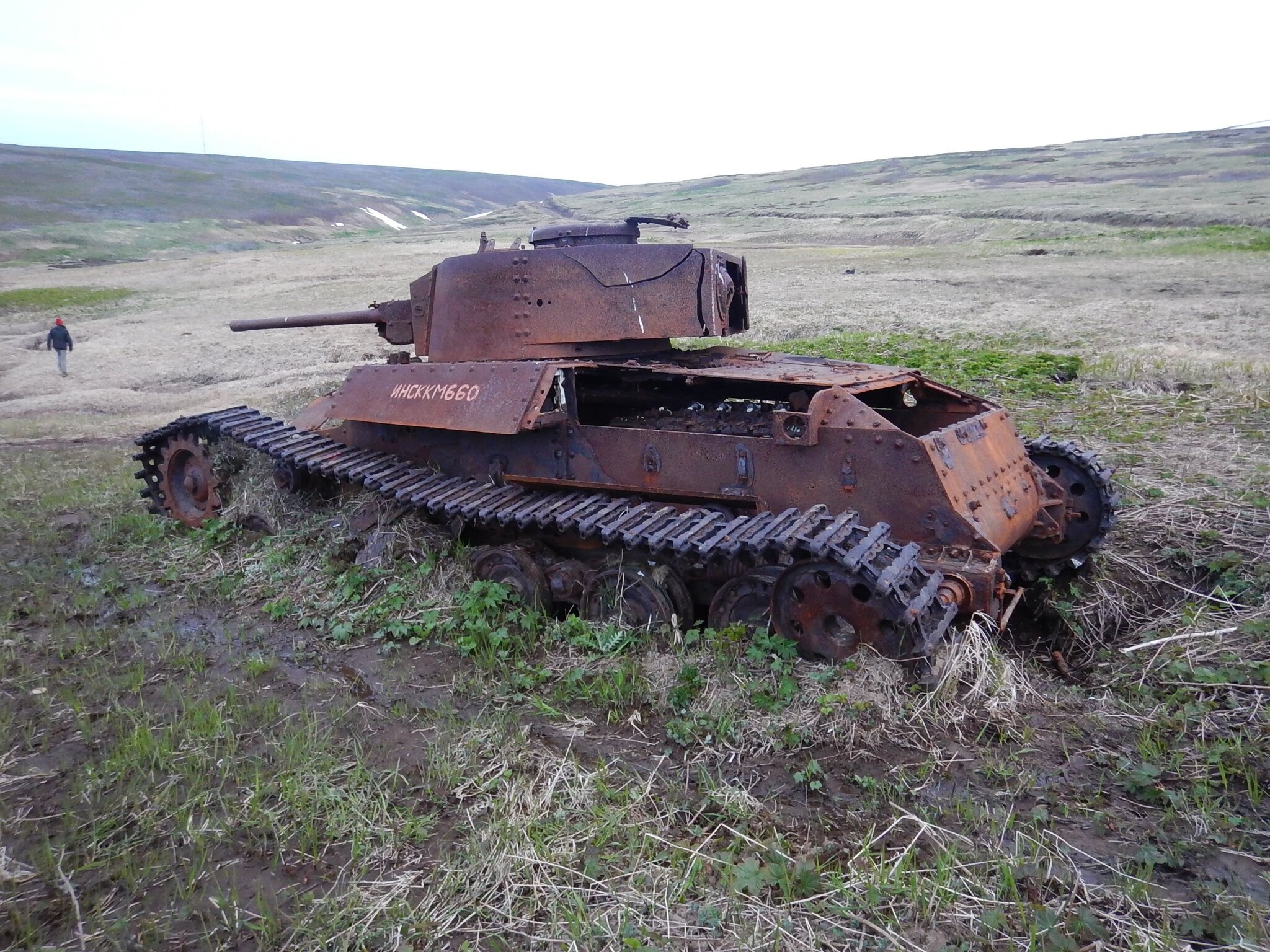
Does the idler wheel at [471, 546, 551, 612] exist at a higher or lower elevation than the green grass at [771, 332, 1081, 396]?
lower

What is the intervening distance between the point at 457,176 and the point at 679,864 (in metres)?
97.1

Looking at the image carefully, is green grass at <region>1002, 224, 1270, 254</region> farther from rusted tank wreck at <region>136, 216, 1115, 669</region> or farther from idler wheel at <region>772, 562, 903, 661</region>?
idler wheel at <region>772, 562, 903, 661</region>

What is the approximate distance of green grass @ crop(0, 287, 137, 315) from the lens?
29156 mm

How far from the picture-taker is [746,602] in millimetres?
6059

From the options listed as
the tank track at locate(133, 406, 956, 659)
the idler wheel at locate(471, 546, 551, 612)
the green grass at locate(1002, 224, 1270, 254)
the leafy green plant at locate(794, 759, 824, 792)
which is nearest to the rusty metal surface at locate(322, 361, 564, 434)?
the tank track at locate(133, 406, 956, 659)

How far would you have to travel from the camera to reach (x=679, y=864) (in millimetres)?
4004

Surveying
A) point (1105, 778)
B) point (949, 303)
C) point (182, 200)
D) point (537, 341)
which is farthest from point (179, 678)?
point (182, 200)

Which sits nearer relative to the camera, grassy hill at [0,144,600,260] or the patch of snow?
grassy hill at [0,144,600,260]

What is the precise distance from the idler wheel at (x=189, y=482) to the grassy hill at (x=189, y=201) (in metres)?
36.7

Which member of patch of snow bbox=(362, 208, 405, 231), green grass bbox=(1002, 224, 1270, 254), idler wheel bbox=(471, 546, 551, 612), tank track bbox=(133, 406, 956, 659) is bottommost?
idler wheel bbox=(471, 546, 551, 612)

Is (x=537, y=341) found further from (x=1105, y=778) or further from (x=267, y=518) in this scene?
(x=1105, y=778)

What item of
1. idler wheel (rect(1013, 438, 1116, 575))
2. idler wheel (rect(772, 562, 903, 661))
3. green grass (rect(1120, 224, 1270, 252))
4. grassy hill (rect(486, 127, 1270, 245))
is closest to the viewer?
idler wheel (rect(772, 562, 903, 661))

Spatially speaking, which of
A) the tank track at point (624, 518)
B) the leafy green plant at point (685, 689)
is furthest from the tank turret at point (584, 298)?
the leafy green plant at point (685, 689)

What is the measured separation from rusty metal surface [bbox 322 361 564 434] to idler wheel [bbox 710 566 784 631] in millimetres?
1796
